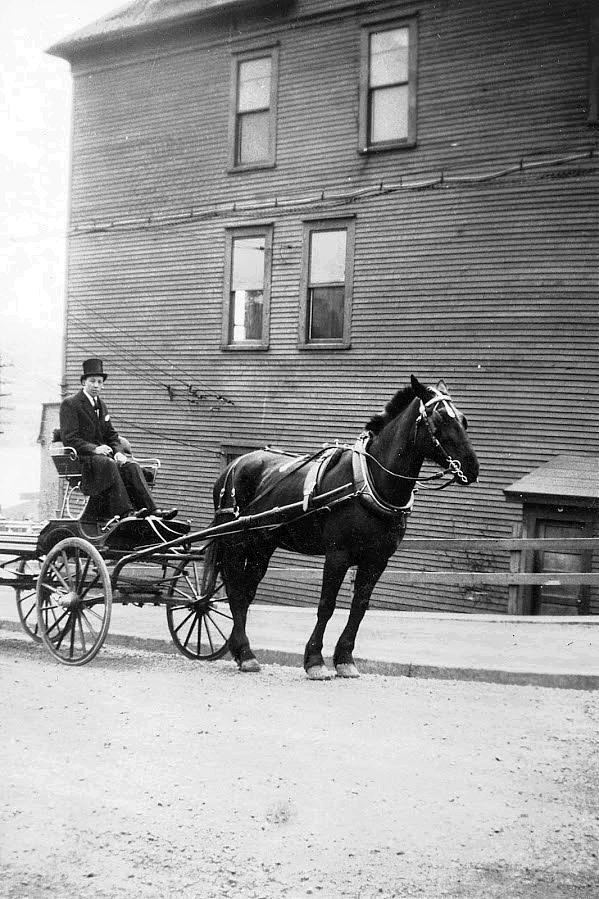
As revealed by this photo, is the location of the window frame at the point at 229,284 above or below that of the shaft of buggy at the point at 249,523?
above

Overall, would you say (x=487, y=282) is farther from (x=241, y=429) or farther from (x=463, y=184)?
(x=241, y=429)

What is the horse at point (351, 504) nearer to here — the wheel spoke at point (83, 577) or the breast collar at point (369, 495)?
the breast collar at point (369, 495)

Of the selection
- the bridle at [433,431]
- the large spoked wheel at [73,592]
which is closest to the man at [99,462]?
the large spoked wheel at [73,592]

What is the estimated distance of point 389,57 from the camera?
15.8m

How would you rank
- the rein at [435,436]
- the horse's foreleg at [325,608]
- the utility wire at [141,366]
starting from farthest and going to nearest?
1. the utility wire at [141,366]
2. the horse's foreleg at [325,608]
3. the rein at [435,436]

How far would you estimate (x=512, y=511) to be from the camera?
48.2ft

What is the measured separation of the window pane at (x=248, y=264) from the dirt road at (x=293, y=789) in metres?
11.0

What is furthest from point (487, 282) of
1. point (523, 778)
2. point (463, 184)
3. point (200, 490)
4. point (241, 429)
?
point (523, 778)

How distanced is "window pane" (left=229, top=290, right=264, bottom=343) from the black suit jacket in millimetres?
8403

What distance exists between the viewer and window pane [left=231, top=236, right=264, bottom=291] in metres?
17.4

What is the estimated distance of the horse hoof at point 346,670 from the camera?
25.5ft

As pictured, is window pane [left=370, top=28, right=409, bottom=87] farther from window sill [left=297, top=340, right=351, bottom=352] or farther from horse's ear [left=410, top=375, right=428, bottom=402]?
horse's ear [left=410, top=375, right=428, bottom=402]

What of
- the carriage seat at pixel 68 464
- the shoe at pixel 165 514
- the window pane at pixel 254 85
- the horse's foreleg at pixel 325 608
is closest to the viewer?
the horse's foreleg at pixel 325 608

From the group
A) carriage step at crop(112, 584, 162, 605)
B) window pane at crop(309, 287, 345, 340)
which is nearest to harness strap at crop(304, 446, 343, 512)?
carriage step at crop(112, 584, 162, 605)
